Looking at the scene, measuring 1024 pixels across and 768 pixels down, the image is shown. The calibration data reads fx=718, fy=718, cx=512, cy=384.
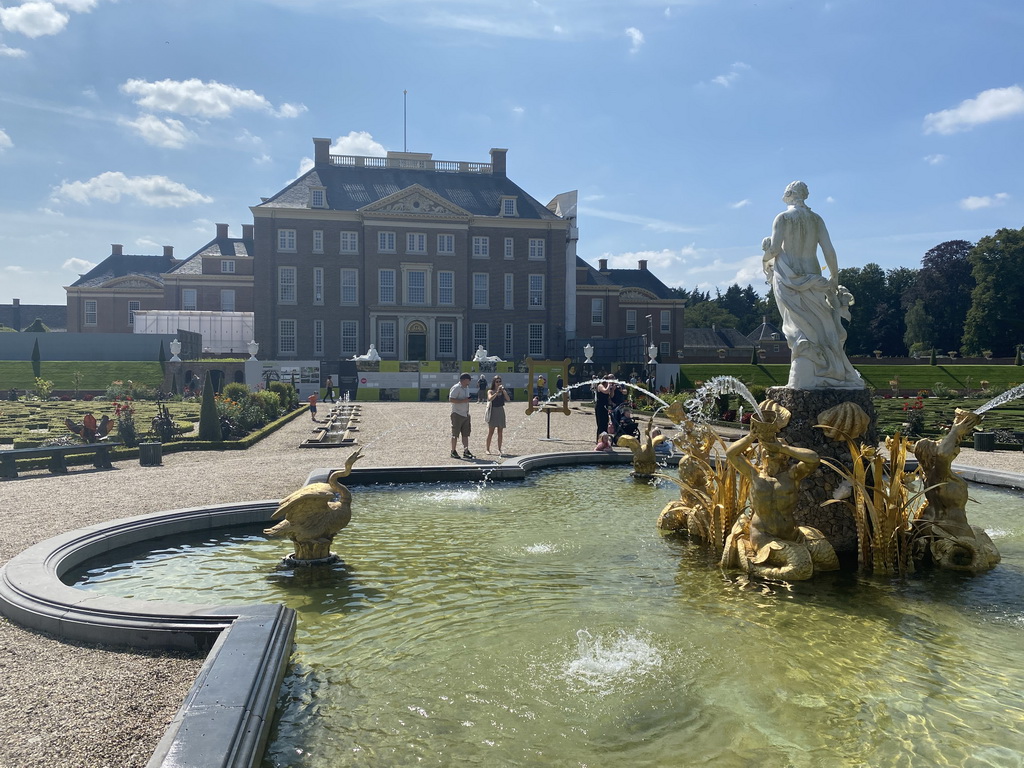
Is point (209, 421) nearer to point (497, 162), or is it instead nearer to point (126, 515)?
point (126, 515)

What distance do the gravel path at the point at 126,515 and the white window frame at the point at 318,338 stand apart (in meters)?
27.4

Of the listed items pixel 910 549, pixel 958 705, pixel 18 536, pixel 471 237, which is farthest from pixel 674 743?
pixel 471 237

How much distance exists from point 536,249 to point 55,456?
1693 inches

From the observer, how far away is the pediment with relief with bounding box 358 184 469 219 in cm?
5053

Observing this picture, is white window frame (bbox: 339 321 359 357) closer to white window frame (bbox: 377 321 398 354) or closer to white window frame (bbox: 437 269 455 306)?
white window frame (bbox: 377 321 398 354)

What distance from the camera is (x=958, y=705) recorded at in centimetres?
434

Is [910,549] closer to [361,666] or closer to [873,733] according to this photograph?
[873,733]

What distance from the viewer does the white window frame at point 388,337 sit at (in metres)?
51.9

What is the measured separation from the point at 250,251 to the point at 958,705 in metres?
69.4

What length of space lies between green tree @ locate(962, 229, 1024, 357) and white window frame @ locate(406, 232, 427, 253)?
4467 centimetres

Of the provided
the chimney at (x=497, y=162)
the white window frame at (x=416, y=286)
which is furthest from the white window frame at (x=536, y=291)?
the chimney at (x=497, y=162)

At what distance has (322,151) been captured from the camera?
5372 centimetres

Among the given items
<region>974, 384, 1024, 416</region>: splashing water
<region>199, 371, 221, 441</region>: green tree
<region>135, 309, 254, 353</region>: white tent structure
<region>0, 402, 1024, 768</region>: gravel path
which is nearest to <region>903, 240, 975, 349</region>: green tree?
<region>0, 402, 1024, 768</region>: gravel path

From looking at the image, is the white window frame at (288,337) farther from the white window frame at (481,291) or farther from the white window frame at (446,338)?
the white window frame at (481,291)
